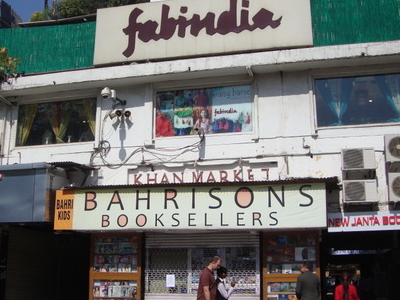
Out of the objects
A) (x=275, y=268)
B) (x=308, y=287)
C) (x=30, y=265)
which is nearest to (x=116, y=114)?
(x=30, y=265)

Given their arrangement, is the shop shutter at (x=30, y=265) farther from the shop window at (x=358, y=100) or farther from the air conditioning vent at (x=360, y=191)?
the air conditioning vent at (x=360, y=191)

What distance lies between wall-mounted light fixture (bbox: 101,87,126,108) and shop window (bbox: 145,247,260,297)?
3627 millimetres

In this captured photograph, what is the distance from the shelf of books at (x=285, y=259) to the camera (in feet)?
37.2

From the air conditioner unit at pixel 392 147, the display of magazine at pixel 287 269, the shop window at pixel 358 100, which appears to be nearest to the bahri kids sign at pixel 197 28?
the shop window at pixel 358 100

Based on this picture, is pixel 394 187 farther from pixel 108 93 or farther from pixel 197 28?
pixel 108 93

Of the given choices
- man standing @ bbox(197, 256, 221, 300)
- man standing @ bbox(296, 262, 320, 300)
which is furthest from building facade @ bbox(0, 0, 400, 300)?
man standing @ bbox(197, 256, 221, 300)

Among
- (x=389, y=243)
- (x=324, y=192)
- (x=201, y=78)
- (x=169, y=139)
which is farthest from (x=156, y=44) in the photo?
(x=389, y=243)

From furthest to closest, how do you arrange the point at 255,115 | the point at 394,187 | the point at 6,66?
Result: the point at 6,66, the point at 255,115, the point at 394,187

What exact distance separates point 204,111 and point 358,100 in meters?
3.50

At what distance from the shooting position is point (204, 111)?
41.8ft

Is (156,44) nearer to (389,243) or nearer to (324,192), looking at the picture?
(324,192)

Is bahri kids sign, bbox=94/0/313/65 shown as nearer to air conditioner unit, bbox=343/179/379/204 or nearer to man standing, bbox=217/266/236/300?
air conditioner unit, bbox=343/179/379/204

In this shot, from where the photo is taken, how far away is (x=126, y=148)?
12852mm

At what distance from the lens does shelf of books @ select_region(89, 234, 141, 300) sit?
12.2 meters
